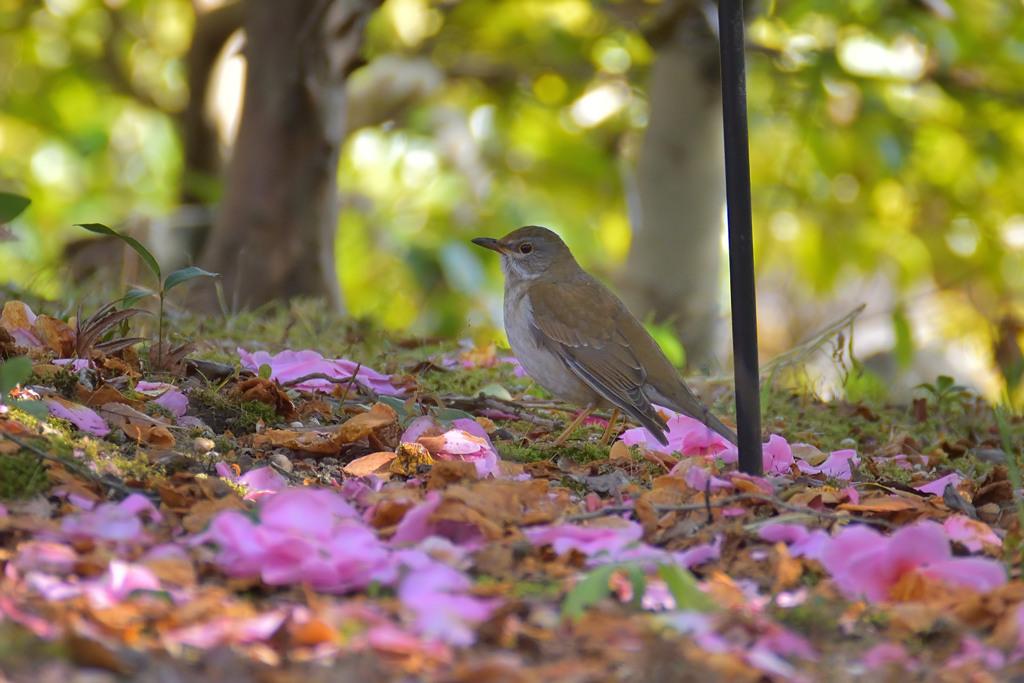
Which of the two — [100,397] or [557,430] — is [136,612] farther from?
[557,430]

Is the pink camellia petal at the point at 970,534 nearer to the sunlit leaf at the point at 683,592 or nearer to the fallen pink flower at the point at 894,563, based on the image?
the fallen pink flower at the point at 894,563

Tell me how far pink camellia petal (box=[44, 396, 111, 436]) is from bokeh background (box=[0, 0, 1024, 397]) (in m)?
5.72

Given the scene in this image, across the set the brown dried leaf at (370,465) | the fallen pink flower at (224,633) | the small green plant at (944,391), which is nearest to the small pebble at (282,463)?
the brown dried leaf at (370,465)

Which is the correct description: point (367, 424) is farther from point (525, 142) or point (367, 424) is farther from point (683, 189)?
point (525, 142)

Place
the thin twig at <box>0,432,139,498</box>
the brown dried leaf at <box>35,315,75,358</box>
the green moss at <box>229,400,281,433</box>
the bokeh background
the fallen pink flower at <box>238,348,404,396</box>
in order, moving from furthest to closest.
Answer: the bokeh background < the fallen pink flower at <box>238,348,404,396</box> < the brown dried leaf at <box>35,315,75,358</box> < the green moss at <box>229,400,281,433</box> < the thin twig at <box>0,432,139,498</box>

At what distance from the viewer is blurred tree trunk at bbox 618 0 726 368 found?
27.9ft

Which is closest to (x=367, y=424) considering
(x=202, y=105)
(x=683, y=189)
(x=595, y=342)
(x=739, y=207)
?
(x=739, y=207)

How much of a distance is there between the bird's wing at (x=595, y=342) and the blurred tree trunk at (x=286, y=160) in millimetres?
3124

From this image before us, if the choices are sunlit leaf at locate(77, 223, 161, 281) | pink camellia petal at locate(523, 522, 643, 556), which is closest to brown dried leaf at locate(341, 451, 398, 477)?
pink camellia petal at locate(523, 522, 643, 556)

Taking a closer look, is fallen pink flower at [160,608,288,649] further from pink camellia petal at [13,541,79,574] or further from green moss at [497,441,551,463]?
green moss at [497,441,551,463]

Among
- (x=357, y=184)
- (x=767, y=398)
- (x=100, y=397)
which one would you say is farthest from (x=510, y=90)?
(x=100, y=397)

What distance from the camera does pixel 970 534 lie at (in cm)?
296

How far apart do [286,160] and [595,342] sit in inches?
155

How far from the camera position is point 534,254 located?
565 cm
